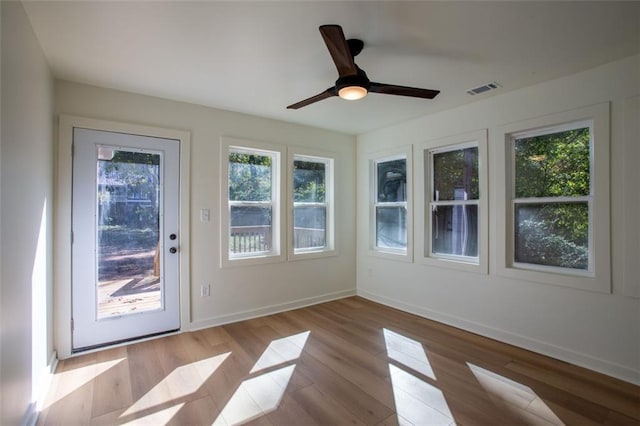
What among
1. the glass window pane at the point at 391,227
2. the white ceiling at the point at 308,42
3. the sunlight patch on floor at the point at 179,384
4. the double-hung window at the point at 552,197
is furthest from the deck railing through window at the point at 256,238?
the double-hung window at the point at 552,197

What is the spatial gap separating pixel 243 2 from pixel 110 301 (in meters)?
2.93

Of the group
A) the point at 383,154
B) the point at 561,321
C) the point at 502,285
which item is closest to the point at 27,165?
the point at 383,154

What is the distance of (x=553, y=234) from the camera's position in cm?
296

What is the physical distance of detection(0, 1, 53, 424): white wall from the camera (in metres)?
1.58

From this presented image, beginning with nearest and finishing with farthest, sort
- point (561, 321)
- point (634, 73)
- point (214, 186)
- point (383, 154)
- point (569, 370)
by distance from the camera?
point (634, 73) < point (569, 370) < point (561, 321) < point (214, 186) < point (383, 154)

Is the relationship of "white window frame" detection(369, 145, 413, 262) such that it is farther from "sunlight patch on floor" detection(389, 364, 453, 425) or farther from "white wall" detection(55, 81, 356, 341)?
"sunlight patch on floor" detection(389, 364, 453, 425)

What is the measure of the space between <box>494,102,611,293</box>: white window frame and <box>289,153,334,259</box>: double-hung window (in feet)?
7.48

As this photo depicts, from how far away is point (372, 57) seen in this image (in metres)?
2.45

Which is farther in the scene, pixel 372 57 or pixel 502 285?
pixel 502 285

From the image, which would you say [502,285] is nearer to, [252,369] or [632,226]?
[632,226]

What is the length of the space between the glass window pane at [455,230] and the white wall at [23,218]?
3.86 metres

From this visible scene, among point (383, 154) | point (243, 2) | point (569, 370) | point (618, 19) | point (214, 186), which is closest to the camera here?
point (243, 2)

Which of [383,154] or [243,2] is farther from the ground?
[243,2]

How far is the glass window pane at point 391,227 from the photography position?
4.37 meters
